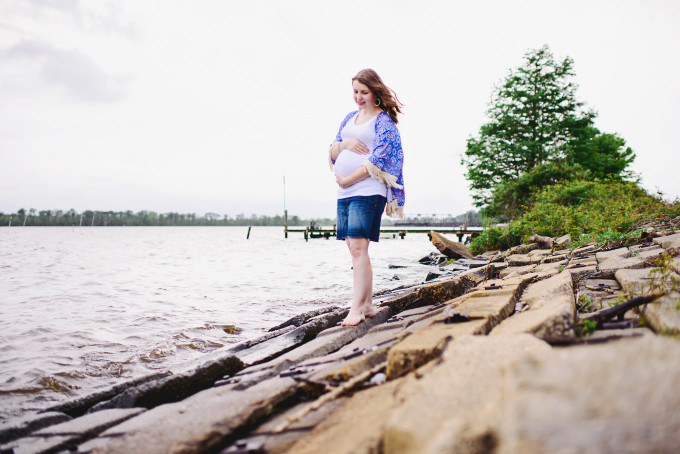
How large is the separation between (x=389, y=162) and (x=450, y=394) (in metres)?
2.55

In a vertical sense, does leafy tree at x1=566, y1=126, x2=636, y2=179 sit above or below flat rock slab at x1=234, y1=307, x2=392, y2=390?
above

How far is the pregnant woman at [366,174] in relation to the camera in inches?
139

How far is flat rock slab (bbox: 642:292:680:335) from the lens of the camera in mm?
1666

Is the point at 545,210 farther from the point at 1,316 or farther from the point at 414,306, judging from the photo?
the point at 1,316

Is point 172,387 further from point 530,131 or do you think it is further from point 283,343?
point 530,131

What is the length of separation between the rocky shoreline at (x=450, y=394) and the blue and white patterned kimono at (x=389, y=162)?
1.09 m

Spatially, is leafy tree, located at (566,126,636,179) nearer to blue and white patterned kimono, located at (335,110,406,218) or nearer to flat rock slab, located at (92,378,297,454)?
blue and white patterned kimono, located at (335,110,406,218)

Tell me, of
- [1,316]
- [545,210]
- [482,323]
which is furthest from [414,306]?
[545,210]

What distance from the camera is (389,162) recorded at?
Result: 356cm

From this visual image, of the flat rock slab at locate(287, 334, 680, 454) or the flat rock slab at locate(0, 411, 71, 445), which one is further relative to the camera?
the flat rock slab at locate(0, 411, 71, 445)

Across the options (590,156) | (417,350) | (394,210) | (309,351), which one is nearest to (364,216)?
(394,210)

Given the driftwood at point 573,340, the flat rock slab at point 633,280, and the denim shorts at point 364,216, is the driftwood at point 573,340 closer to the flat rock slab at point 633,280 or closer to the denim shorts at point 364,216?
the flat rock slab at point 633,280

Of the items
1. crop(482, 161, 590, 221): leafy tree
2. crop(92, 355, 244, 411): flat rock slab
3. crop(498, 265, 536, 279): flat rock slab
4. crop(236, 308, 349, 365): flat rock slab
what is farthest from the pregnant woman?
crop(482, 161, 590, 221): leafy tree

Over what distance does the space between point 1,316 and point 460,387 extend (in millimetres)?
8061
